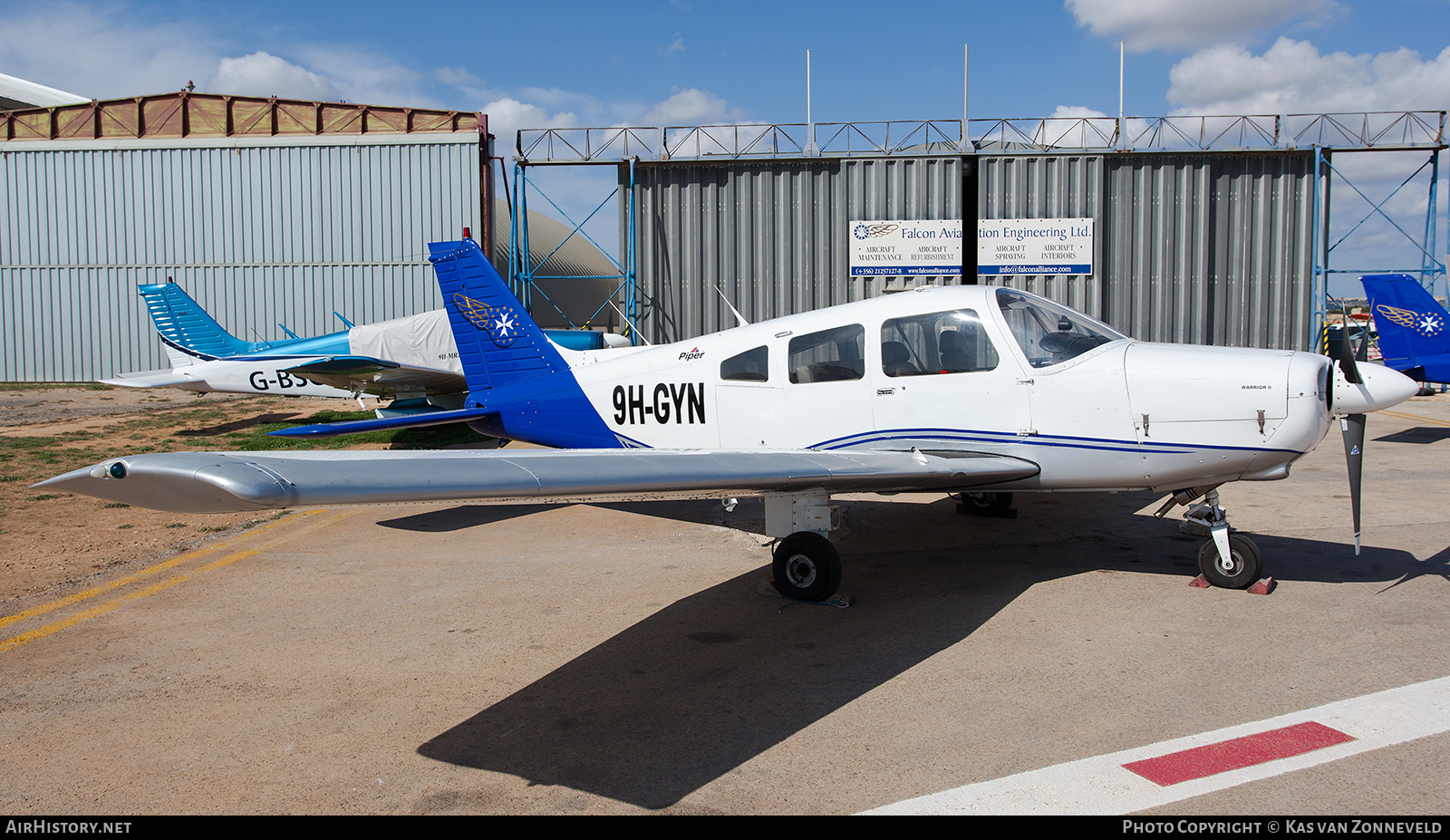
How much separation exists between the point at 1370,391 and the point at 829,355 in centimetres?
338

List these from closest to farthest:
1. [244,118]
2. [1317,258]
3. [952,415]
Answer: [952,415], [1317,258], [244,118]

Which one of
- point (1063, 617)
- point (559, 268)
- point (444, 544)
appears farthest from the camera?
point (559, 268)

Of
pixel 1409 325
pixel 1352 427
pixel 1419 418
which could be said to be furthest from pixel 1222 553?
pixel 1419 418

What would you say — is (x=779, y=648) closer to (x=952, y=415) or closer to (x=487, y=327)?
(x=952, y=415)

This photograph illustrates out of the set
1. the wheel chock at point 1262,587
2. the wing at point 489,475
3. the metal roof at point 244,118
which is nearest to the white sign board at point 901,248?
the metal roof at point 244,118

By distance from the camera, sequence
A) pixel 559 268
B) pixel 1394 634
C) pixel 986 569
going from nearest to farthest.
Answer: pixel 1394 634 < pixel 986 569 < pixel 559 268

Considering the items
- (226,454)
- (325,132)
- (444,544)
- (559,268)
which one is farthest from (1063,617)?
(559,268)

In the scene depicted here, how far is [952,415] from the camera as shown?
18.8 ft

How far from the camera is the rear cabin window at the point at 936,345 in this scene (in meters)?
5.68

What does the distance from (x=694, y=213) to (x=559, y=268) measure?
140 ft

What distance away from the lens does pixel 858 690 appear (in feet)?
13.3

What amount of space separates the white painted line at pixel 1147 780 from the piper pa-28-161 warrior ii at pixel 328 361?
12.4 m

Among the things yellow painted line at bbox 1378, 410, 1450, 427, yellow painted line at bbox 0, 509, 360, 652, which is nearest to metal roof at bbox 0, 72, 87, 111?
yellow painted line at bbox 0, 509, 360, 652

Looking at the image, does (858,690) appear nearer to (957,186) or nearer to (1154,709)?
(1154,709)
